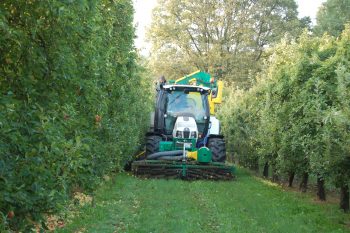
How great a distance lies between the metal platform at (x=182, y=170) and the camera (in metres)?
16.4

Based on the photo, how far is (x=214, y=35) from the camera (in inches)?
1752

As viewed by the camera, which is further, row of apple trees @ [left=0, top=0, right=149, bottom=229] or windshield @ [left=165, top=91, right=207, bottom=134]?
windshield @ [left=165, top=91, right=207, bottom=134]

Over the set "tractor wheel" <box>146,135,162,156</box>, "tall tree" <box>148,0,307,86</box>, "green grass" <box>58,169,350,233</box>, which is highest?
"tall tree" <box>148,0,307,86</box>

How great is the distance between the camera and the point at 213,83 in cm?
1992

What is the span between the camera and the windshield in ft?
61.2

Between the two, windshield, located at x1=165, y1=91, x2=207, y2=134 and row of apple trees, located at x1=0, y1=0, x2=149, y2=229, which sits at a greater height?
windshield, located at x1=165, y1=91, x2=207, y2=134

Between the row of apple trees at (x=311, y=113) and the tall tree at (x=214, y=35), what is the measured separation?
851 inches

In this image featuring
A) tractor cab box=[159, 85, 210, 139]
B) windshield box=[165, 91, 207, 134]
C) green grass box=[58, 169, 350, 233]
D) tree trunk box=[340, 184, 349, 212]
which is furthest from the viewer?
windshield box=[165, 91, 207, 134]

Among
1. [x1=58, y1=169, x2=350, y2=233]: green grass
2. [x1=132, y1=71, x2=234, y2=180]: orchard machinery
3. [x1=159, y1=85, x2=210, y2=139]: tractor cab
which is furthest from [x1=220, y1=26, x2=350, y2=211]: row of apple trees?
[x1=159, y1=85, x2=210, y2=139]: tractor cab

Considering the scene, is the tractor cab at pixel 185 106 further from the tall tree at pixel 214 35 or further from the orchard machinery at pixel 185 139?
the tall tree at pixel 214 35

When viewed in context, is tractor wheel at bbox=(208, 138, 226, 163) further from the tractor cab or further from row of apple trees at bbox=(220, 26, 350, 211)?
row of apple trees at bbox=(220, 26, 350, 211)

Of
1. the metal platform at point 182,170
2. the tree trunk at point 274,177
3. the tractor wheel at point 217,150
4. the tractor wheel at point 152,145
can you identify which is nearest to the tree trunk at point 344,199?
the metal platform at point 182,170

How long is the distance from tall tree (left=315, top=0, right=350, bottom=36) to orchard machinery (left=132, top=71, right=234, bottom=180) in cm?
2376

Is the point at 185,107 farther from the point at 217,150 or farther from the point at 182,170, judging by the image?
the point at 182,170
